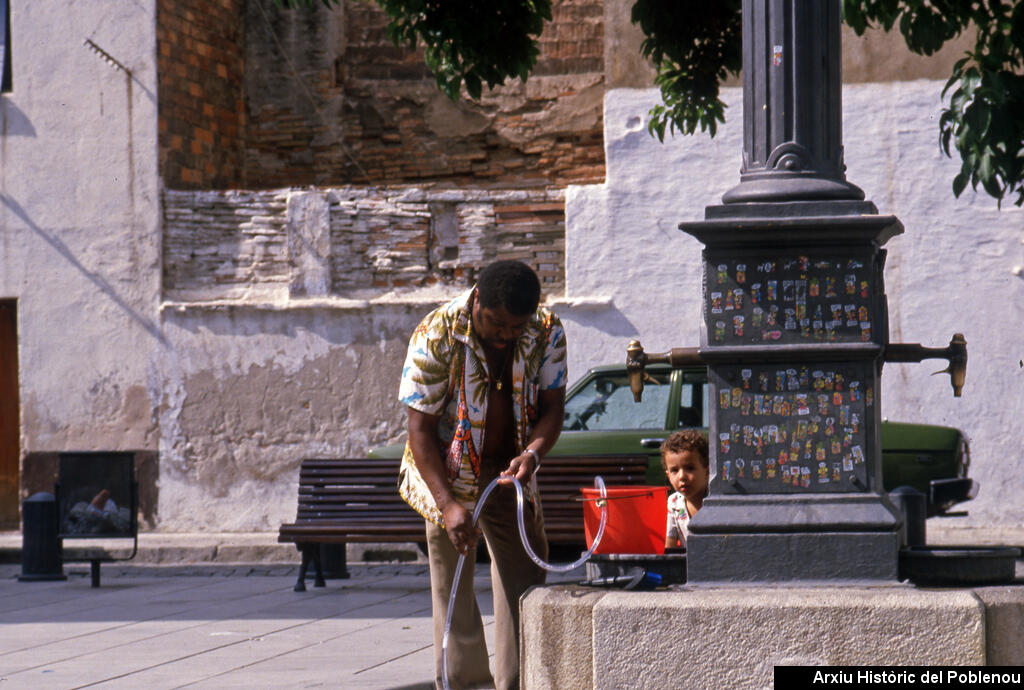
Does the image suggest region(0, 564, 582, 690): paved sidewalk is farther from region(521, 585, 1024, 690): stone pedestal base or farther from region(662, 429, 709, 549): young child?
region(521, 585, 1024, 690): stone pedestal base

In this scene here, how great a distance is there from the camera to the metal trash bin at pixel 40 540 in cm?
1149

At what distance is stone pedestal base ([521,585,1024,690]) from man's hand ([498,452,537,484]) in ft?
2.18

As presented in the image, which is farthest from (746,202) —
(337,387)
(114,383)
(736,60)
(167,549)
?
(114,383)

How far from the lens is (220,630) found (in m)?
8.26

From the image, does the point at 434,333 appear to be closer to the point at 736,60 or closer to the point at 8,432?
the point at 736,60

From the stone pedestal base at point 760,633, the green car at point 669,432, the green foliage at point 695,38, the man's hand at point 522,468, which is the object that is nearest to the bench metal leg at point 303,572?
the green car at point 669,432

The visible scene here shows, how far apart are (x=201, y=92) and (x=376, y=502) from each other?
23.4 ft

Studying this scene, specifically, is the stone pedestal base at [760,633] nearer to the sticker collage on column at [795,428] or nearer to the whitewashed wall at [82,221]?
the sticker collage on column at [795,428]

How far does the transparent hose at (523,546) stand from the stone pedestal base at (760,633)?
30 centimetres

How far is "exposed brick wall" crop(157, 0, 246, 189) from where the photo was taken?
15.4 metres

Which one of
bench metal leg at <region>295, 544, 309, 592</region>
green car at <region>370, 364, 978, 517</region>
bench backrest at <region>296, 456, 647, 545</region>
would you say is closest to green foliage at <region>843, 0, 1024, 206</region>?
bench backrest at <region>296, 456, 647, 545</region>

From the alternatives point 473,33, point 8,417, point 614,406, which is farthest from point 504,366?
point 8,417

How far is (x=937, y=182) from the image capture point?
46.3 feet

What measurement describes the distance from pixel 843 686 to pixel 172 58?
12628 millimetres
